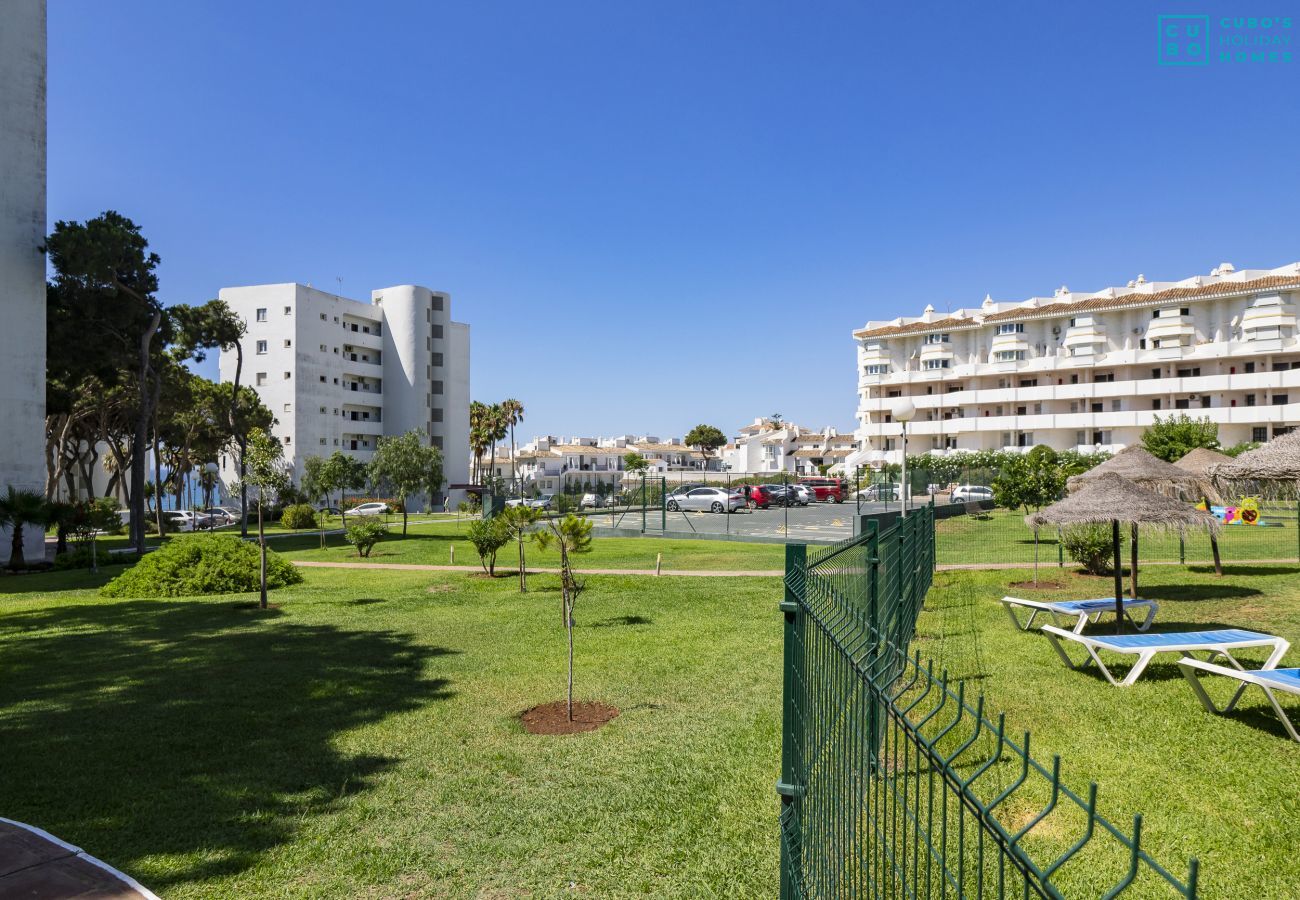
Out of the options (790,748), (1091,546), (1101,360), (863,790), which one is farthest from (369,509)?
(863,790)

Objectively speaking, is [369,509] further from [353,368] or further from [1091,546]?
[1091,546]

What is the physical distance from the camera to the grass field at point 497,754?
4820 mm

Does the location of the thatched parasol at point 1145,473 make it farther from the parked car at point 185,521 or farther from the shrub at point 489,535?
→ the parked car at point 185,521

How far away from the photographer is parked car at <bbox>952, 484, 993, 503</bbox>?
39.4 m

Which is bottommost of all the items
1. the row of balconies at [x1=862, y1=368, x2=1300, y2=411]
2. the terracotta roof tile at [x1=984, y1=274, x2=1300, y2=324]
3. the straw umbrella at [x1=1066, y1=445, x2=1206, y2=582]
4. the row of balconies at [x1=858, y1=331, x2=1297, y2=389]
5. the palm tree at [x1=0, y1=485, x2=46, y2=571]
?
the palm tree at [x1=0, y1=485, x2=46, y2=571]

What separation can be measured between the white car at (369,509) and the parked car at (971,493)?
3451cm

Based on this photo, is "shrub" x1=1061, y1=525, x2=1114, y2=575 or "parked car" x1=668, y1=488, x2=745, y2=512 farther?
"parked car" x1=668, y1=488, x2=745, y2=512

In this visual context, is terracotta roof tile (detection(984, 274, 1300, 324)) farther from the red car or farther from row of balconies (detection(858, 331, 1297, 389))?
the red car

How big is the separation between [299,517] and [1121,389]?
5570cm

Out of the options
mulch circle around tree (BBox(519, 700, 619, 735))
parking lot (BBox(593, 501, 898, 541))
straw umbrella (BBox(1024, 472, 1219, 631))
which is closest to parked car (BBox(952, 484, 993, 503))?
parking lot (BBox(593, 501, 898, 541))

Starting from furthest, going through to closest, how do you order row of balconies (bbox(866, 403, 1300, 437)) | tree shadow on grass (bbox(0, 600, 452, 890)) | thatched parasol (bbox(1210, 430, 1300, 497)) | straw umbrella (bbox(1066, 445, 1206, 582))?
row of balconies (bbox(866, 403, 1300, 437)) → straw umbrella (bbox(1066, 445, 1206, 582)) → thatched parasol (bbox(1210, 430, 1300, 497)) → tree shadow on grass (bbox(0, 600, 452, 890))

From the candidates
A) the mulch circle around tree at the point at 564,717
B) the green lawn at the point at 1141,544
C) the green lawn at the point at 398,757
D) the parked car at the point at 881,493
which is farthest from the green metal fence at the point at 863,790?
the parked car at the point at 881,493

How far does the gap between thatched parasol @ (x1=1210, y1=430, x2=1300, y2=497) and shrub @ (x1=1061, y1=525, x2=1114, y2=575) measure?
2.23 m

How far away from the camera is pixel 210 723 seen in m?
7.61
